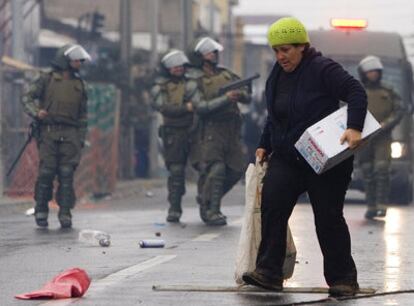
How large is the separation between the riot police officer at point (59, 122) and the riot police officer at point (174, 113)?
1236mm

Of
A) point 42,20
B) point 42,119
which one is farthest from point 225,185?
point 42,20

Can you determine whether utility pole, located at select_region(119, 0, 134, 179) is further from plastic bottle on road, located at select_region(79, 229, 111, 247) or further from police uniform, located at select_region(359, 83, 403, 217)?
plastic bottle on road, located at select_region(79, 229, 111, 247)

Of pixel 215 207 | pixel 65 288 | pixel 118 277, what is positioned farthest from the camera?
pixel 215 207

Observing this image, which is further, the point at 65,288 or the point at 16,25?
the point at 16,25

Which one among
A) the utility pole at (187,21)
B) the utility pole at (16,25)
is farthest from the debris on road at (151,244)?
the utility pole at (187,21)

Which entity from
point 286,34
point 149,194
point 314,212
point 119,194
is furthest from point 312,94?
point 149,194

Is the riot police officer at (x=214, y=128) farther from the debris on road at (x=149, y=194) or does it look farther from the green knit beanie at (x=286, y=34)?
the debris on road at (x=149, y=194)

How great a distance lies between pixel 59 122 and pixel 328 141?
7.36 m

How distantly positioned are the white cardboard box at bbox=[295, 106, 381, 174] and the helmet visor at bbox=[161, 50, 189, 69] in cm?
793

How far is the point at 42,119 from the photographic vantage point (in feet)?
52.3

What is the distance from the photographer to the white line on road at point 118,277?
8747 millimetres

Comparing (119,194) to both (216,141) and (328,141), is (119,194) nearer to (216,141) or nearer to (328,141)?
(216,141)

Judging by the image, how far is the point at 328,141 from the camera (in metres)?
8.95

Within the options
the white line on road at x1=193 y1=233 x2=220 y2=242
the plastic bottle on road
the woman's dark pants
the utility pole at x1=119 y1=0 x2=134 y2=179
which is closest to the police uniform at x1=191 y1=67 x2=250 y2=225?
the white line on road at x1=193 y1=233 x2=220 y2=242
